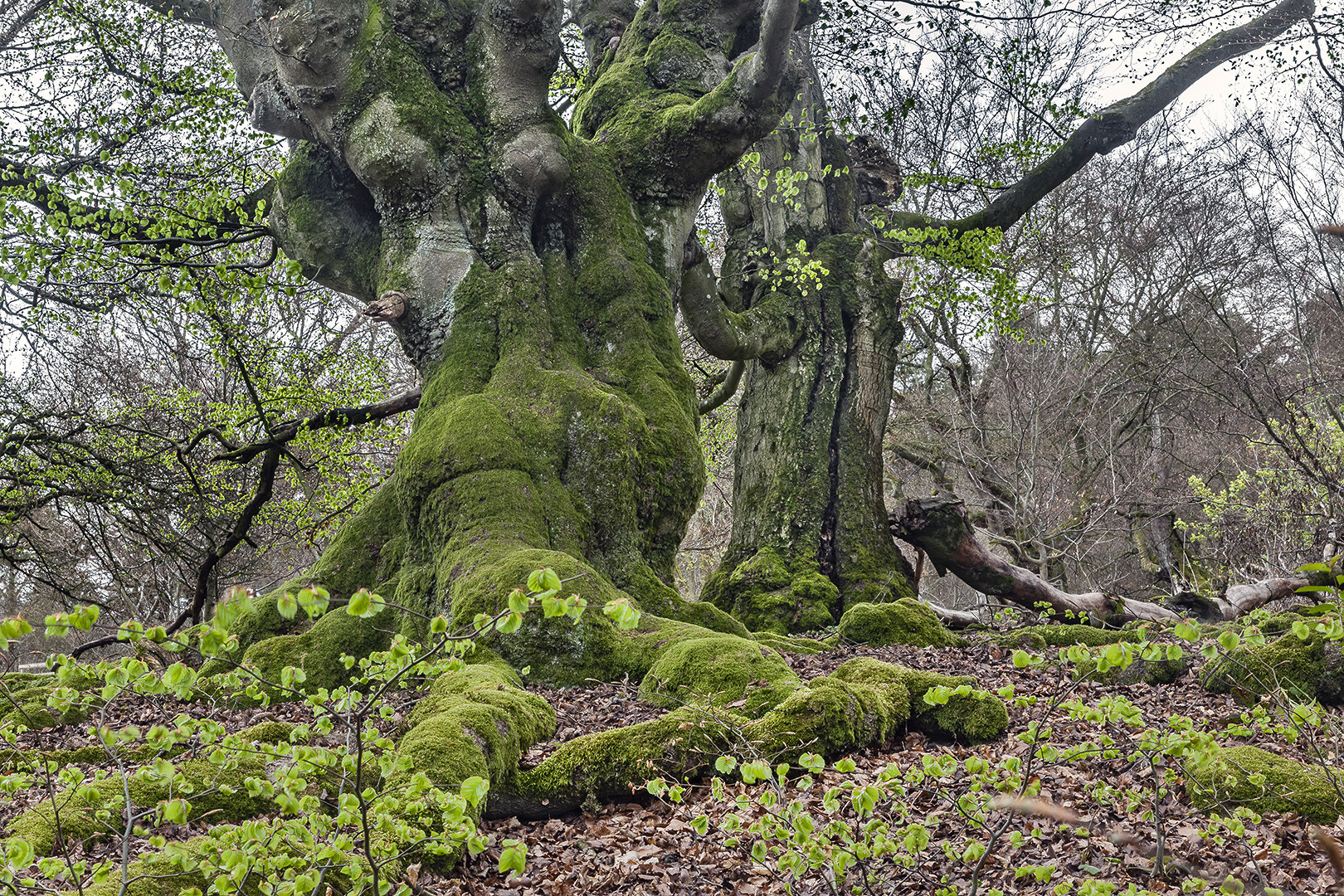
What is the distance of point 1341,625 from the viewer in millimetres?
1962

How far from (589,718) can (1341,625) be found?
143 inches

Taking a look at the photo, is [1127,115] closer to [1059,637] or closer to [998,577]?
A: [998,577]

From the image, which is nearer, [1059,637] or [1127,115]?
[1059,637]

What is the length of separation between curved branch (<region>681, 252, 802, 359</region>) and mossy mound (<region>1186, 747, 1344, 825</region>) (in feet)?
21.6

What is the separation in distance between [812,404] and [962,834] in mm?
7602

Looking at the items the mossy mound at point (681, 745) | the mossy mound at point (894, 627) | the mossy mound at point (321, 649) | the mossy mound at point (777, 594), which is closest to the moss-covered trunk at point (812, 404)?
the mossy mound at point (777, 594)

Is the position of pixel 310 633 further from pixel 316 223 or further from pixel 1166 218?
pixel 1166 218

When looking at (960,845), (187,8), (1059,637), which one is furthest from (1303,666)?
(187,8)

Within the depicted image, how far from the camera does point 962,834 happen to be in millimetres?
3473

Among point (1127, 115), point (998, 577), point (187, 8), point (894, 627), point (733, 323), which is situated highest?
point (187, 8)

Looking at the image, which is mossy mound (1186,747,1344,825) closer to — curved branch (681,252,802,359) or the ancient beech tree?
the ancient beech tree

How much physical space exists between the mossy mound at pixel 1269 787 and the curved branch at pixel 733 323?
21.6 feet

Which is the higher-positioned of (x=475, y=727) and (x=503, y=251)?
(x=503, y=251)

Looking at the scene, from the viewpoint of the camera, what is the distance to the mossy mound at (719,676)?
4.56 metres
